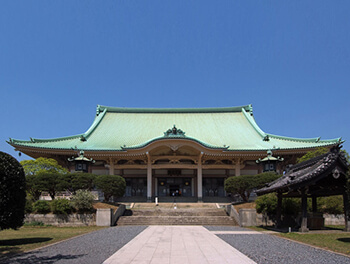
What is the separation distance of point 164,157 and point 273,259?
72.3 ft

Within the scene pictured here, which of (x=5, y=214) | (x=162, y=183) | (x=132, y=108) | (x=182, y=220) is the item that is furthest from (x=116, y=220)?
(x=132, y=108)

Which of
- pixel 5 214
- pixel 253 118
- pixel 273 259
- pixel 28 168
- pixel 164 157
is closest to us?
pixel 273 259

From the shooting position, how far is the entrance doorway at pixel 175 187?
32.2 m

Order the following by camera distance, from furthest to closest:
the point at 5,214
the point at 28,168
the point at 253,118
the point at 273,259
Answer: the point at 253,118, the point at 28,168, the point at 5,214, the point at 273,259

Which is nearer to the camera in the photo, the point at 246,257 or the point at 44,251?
the point at 246,257

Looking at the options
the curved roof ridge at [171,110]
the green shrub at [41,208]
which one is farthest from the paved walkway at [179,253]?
the curved roof ridge at [171,110]

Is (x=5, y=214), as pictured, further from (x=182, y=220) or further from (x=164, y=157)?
(x=164, y=157)

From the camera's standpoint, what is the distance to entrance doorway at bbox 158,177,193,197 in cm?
3216

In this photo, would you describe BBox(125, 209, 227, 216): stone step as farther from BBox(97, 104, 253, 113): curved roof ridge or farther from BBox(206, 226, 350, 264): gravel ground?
BBox(97, 104, 253, 113): curved roof ridge

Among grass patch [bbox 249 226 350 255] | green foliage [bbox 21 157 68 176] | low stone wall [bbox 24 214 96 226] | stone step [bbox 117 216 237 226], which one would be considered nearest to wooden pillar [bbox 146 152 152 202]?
stone step [bbox 117 216 237 226]

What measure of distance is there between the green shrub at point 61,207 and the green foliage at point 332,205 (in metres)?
16.0

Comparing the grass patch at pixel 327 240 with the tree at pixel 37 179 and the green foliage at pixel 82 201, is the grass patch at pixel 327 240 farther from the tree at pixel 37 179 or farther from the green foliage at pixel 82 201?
the tree at pixel 37 179

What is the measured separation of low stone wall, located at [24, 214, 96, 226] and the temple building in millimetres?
7707

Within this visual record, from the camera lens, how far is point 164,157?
2970 cm
